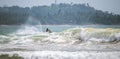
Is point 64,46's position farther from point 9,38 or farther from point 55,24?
point 9,38

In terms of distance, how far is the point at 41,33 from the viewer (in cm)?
659

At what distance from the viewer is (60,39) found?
256 inches

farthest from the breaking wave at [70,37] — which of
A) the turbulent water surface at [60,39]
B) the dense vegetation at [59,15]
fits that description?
the dense vegetation at [59,15]

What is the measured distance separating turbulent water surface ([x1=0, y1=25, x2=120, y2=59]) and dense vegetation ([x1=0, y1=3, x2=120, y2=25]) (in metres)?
0.16

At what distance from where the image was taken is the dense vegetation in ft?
21.4

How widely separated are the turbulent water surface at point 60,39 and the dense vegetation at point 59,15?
0.16 meters

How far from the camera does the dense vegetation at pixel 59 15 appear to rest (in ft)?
21.4

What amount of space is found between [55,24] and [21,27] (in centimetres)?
101

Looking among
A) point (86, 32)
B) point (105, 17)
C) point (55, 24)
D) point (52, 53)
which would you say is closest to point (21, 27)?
point (55, 24)

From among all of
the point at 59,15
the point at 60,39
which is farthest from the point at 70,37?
the point at 59,15

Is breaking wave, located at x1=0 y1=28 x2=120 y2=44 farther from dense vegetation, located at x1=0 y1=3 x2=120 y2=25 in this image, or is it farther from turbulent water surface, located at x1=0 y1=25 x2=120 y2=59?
dense vegetation, located at x1=0 y1=3 x2=120 y2=25

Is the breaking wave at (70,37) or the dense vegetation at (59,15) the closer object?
the breaking wave at (70,37)

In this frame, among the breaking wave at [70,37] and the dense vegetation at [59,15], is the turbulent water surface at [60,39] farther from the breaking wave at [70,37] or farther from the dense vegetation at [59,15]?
the dense vegetation at [59,15]

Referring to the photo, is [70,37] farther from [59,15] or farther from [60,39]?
[59,15]
